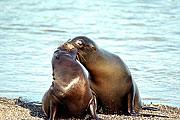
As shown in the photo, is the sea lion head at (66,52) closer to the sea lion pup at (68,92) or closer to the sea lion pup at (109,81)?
the sea lion pup at (68,92)

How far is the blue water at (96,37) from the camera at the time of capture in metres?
9.40

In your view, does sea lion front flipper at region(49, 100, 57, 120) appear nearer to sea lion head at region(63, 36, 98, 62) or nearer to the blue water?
sea lion head at region(63, 36, 98, 62)

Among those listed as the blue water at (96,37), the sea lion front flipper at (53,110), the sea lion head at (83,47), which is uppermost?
the sea lion head at (83,47)

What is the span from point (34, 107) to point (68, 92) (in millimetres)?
1641

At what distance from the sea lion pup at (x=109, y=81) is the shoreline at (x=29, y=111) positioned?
1.23 ft

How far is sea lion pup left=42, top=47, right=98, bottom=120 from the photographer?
5785 mm

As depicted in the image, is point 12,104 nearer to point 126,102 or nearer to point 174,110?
point 126,102

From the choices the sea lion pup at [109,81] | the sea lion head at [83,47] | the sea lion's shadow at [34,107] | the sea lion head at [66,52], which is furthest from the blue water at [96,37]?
the sea lion head at [66,52]

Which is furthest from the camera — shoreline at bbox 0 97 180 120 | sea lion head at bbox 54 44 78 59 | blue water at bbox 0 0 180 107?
blue water at bbox 0 0 180 107

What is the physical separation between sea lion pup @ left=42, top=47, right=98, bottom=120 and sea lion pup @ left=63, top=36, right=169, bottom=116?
0.73 m

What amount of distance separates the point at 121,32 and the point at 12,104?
960cm

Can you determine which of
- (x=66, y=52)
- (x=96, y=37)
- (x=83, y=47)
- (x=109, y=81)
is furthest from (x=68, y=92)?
(x=96, y=37)

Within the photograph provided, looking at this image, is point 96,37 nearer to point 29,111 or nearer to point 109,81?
point 109,81

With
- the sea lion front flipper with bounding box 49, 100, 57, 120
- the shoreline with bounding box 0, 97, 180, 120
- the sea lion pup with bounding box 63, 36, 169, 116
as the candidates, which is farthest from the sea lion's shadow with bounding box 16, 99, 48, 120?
the sea lion pup with bounding box 63, 36, 169, 116
